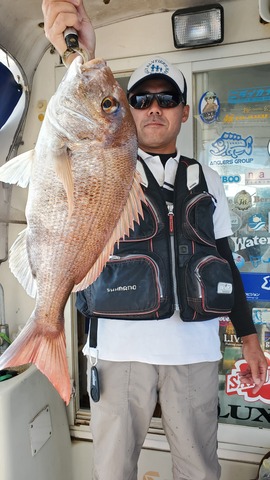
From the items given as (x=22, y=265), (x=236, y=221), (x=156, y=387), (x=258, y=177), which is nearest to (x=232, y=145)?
(x=258, y=177)

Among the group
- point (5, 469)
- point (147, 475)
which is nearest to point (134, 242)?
point (5, 469)

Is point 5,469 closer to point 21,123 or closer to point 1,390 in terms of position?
point 1,390

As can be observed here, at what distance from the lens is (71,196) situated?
1295 millimetres

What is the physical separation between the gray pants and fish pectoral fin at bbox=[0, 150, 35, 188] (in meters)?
0.96

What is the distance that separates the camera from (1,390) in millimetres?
2496

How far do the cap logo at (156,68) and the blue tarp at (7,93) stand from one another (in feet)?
4.33

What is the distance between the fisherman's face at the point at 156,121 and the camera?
206 centimetres

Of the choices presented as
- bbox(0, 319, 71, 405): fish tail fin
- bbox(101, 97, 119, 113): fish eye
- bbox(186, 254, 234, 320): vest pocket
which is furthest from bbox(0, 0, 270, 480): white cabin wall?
bbox(0, 319, 71, 405): fish tail fin

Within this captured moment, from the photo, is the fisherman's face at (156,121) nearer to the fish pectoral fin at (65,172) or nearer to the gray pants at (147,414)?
the fish pectoral fin at (65,172)

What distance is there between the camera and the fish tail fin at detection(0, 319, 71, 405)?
1.39 m

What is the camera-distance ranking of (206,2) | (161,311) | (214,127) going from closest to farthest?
(161,311), (206,2), (214,127)

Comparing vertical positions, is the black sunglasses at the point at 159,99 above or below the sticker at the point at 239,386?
→ above

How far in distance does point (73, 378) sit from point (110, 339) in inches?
58.8

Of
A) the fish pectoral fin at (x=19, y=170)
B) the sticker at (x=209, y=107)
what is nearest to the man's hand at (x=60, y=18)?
the fish pectoral fin at (x=19, y=170)
